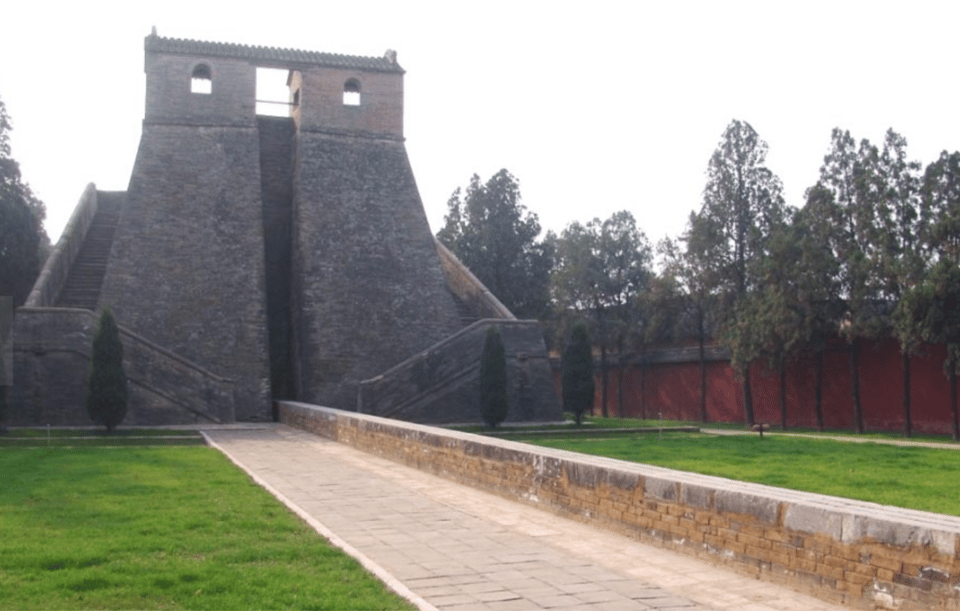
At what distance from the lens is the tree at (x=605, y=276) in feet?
105

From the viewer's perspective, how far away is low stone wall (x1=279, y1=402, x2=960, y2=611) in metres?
4.15

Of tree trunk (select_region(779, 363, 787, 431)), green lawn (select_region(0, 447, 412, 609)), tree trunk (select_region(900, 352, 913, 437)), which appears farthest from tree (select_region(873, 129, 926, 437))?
green lawn (select_region(0, 447, 412, 609))

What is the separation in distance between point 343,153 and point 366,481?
1641cm

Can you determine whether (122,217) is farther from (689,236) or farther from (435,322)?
(689,236)

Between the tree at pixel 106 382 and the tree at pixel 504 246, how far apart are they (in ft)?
59.6

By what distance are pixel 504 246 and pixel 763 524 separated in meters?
28.6

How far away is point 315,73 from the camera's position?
2466 centimetres

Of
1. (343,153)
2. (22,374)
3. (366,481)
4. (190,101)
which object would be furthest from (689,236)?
(366,481)

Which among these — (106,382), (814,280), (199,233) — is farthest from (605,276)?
(106,382)

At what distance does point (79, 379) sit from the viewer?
A: 1773 centimetres

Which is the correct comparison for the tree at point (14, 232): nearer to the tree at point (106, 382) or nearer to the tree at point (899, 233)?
the tree at point (106, 382)

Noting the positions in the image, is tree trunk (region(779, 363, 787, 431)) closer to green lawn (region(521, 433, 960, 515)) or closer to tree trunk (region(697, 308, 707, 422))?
tree trunk (region(697, 308, 707, 422))

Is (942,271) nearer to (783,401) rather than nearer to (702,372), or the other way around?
(783,401)

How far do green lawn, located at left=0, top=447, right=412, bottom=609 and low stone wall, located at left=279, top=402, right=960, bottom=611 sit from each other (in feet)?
6.28
